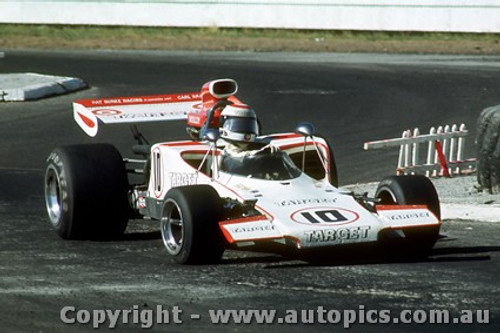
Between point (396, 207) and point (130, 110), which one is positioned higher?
point (130, 110)

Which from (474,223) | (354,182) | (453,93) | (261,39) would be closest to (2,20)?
(261,39)

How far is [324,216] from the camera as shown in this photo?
10.9 metres

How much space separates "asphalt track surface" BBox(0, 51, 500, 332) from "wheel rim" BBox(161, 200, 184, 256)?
145mm

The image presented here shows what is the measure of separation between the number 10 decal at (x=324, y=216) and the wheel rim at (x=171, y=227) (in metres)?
1.08

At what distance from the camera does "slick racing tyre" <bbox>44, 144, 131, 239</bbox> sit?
12430mm

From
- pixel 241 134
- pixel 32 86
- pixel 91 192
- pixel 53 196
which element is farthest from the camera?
pixel 32 86

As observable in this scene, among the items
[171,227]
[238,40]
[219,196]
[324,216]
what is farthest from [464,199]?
[238,40]

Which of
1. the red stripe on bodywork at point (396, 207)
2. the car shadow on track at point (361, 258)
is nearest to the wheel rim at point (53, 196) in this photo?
the car shadow on track at point (361, 258)

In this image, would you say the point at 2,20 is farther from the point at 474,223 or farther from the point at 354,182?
the point at 474,223

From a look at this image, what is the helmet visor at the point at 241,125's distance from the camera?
12125mm

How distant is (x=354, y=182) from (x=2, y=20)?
79.7 ft

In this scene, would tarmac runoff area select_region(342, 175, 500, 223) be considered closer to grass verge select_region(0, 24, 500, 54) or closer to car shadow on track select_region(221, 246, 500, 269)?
car shadow on track select_region(221, 246, 500, 269)

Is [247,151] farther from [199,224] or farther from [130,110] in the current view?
[130,110]

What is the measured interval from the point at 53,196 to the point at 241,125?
2.25 meters
